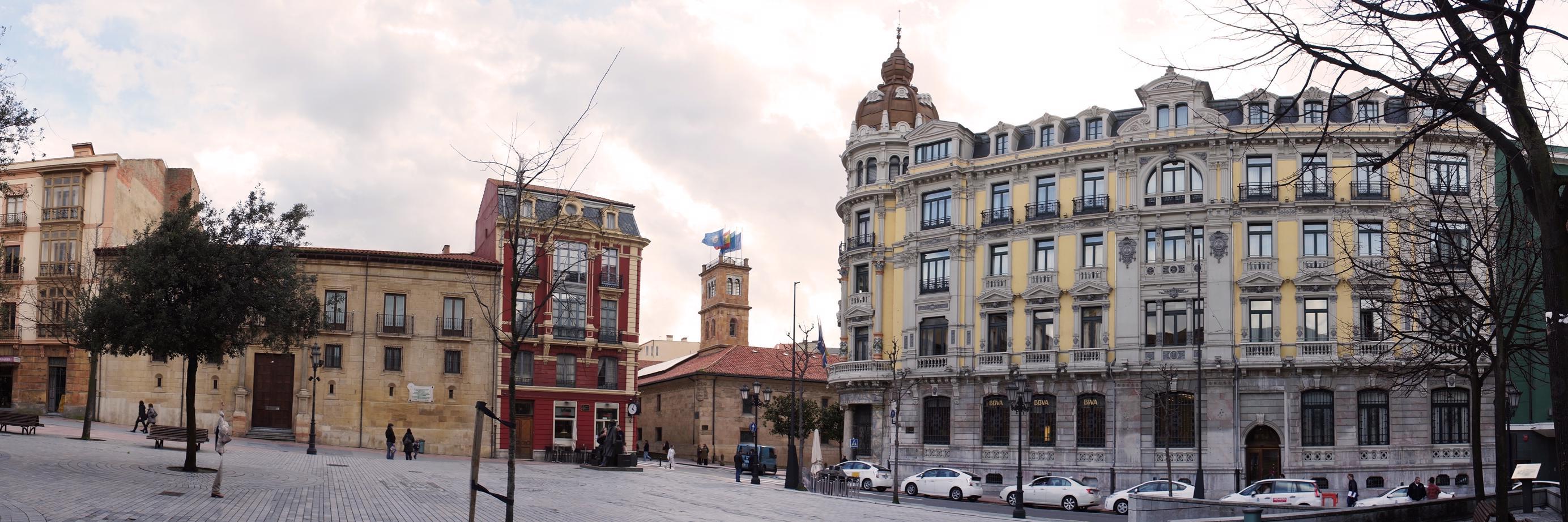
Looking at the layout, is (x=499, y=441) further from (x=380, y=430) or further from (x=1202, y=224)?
(x=1202, y=224)

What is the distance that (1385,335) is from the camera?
46.4 meters

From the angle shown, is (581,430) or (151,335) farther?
(581,430)

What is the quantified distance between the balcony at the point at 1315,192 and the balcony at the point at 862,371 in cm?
1845

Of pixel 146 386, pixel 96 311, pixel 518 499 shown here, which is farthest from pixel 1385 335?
pixel 146 386

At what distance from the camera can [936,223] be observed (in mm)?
56969

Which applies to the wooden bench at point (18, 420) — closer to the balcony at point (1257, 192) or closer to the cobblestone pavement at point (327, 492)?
the cobblestone pavement at point (327, 492)

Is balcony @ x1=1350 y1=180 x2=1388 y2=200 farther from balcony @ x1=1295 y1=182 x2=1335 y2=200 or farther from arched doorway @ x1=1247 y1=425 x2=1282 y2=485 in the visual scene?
arched doorway @ x1=1247 y1=425 x2=1282 y2=485

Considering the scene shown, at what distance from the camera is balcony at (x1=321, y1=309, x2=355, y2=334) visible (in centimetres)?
5556

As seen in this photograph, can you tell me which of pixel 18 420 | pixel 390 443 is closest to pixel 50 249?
pixel 18 420

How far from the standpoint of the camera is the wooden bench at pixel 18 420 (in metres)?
39.0

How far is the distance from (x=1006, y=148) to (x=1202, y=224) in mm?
9126

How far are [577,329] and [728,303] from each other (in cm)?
4961

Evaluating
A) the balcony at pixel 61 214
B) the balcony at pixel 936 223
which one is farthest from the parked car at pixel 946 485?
the balcony at pixel 61 214

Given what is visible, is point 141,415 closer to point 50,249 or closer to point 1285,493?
point 50,249
